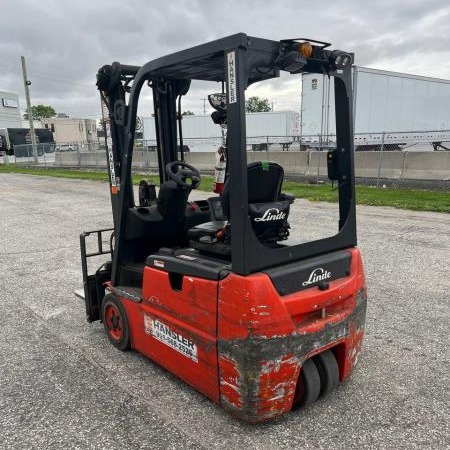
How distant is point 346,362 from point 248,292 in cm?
116

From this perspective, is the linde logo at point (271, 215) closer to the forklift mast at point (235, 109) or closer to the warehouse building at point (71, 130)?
the forklift mast at point (235, 109)

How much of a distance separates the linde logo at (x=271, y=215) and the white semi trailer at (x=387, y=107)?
18.3m

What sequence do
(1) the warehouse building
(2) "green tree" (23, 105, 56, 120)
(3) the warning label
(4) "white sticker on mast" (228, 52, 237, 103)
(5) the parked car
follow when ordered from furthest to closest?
1. (2) "green tree" (23, 105, 56, 120)
2. (1) the warehouse building
3. (5) the parked car
4. (3) the warning label
5. (4) "white sticker on mast" (228, 52, 237, 103)

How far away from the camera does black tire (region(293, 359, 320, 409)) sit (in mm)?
3045

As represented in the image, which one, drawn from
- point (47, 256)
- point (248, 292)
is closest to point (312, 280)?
point (248, 292)

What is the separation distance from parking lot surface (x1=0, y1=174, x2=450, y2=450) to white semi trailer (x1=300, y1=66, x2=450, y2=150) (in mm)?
16417

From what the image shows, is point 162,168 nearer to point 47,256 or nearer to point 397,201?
point 47,256

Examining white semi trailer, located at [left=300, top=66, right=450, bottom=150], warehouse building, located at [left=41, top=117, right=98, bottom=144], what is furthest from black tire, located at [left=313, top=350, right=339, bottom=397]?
warehouse building, located at [left=41, top=117, right=98, bottom=144]

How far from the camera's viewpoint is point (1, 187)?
65.8 feet

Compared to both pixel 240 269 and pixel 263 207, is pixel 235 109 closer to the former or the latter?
pixel 263 207

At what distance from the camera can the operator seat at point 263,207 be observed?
2.91 meters

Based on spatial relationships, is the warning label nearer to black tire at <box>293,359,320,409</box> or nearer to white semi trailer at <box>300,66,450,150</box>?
black tire at <box>293,359,320,409</box>

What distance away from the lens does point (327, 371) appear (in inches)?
124

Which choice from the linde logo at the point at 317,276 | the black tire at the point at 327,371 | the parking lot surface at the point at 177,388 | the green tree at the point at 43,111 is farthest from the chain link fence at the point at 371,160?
the green tree at the point at 43,111
